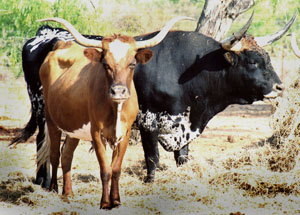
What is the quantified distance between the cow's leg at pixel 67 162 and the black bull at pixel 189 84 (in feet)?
2.31

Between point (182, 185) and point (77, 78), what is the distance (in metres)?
1.62

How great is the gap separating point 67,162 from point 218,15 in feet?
13.0

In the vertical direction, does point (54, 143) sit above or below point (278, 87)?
below

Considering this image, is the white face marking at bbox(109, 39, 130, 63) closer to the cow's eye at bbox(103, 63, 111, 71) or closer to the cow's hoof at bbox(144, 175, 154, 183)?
the cow's eye at bbox(103, 63, 111, 71)

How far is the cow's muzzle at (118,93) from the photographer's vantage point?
493 cm

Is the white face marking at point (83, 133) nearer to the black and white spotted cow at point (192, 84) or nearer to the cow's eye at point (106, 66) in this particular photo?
the cow's eye at point (106, 66)

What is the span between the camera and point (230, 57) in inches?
262

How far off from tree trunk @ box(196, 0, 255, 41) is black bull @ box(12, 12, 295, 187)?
2.12 meters

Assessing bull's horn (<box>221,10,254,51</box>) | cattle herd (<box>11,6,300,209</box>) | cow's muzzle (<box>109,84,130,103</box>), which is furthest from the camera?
bull's horn (<box>221,10,254,51</box>)

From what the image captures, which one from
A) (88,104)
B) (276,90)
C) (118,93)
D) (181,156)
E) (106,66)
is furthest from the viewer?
(181,156)

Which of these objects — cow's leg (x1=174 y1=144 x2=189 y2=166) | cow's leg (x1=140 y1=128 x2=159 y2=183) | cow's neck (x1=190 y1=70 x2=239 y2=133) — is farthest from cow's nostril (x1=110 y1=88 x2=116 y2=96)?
cow's leg (x1=174 y1=144 x2=189 y2=166)

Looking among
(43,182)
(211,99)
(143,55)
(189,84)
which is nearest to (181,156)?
(211,99)

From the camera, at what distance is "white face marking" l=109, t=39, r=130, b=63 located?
5.21 meters

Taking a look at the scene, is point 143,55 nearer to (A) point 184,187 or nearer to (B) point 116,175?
(B) point 116,175
